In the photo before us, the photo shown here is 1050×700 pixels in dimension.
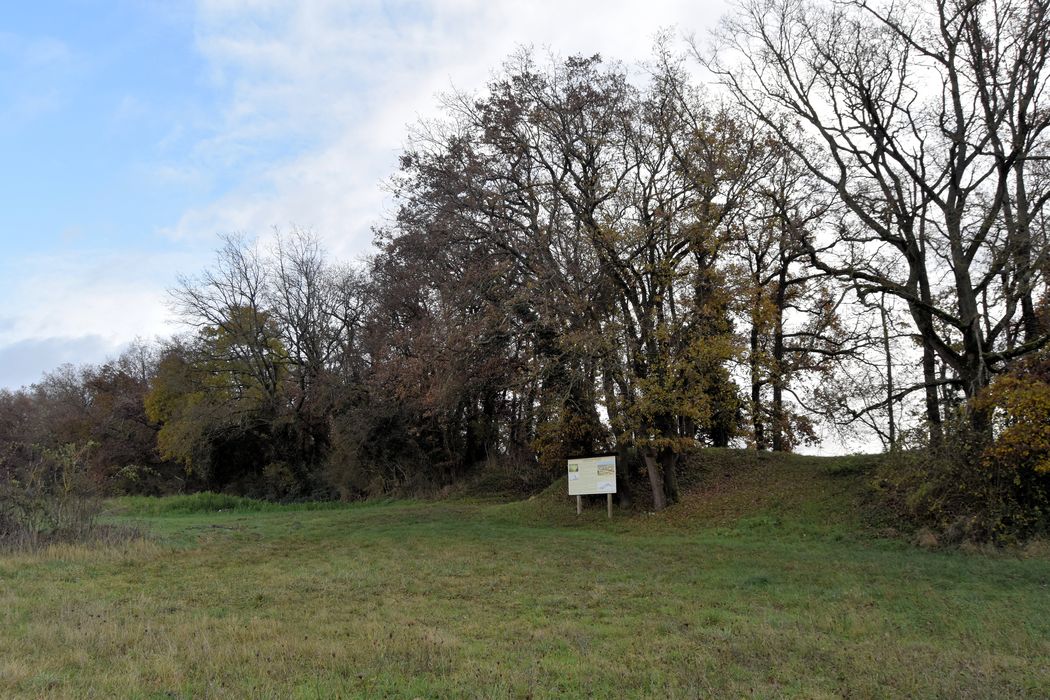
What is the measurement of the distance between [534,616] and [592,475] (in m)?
12.8

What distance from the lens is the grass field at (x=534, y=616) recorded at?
20.4 ft

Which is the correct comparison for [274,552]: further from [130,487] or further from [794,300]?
[130,487]

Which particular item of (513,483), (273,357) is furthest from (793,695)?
(273,357)

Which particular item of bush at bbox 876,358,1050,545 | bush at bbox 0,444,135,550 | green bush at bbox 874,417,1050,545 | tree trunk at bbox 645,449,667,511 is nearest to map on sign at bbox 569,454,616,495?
tree trunk at bbox 645,449,667,511

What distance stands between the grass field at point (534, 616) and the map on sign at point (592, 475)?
141 inches

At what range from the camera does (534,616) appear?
29.5 feet

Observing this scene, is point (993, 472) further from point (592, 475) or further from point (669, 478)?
point (592, 475)

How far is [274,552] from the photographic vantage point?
15.4 metres

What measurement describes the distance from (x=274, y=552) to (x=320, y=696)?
1041 centimetres

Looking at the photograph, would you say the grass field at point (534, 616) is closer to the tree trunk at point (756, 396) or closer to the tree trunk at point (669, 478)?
the tree trunk at point (669, 478)

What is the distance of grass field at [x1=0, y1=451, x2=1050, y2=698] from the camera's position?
622 centimetres

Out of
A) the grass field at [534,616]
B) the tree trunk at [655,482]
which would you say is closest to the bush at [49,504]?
the grass field at [534,616]

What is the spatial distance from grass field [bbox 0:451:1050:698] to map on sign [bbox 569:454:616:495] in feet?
11.8

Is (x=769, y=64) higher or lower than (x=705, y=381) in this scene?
higher
